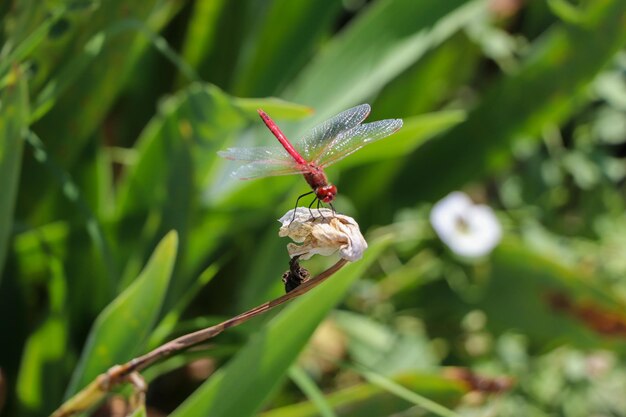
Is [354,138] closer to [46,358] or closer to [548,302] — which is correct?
[46,358]

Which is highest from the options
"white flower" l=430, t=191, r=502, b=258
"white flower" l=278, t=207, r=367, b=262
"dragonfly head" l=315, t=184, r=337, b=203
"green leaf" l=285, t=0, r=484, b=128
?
"green leaf" l=285, t=0, r=484, b=128

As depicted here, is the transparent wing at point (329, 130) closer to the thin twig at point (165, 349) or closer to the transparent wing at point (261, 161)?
the transparent wing at point (261, 161)

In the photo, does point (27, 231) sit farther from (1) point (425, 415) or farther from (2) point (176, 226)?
(1) point (425, 415)

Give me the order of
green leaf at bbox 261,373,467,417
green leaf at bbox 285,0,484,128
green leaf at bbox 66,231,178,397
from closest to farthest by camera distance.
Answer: green leaf at bbox 66,231,178,397
green leaf at bbox 261,373,467,417
green leaf at bbox 285,0,484,128

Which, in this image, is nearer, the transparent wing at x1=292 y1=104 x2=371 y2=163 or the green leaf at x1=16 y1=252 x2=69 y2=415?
the transparent wing at x1=292 y1=104 x2=371 y2=163

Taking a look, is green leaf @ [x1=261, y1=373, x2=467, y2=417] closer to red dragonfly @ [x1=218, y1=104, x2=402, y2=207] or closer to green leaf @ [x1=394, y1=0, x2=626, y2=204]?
red dragonfly @ [x1=218, y1=104, x2=402, y2=207]

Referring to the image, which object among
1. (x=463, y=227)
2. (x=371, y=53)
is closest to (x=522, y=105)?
(x=463, y=227)

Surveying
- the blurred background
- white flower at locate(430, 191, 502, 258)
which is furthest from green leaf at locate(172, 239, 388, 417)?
white flower at locate(430, 191, 502, 258)

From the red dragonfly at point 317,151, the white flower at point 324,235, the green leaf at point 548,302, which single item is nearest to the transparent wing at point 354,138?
the red dragonfly at point 317,151
